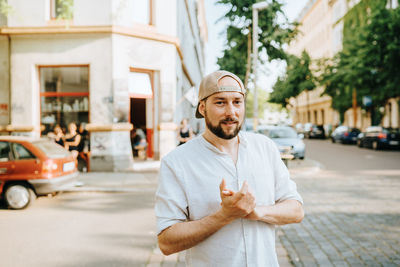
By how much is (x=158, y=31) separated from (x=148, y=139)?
4.35 meters

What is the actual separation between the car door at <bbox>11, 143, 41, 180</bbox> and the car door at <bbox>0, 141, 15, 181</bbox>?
0.08 metres

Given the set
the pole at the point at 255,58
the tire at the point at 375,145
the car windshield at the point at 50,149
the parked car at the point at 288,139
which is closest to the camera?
the car windshield at the point at 50,149

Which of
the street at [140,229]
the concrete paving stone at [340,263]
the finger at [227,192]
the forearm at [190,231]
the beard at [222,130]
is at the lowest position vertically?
the street at [140,229]

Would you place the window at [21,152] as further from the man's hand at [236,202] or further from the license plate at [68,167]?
the man's hand at [236,202]

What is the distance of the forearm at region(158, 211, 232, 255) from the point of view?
1719mm

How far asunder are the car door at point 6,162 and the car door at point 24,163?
3.2 inches

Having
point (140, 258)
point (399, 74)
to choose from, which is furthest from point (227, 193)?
point (399, 74)

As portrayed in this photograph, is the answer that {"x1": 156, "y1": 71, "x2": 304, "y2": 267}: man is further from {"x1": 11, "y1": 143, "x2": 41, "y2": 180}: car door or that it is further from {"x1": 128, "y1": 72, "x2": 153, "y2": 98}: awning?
{"x1": 128, "y1": 72, "x2": 153, "y2": 98}: awning

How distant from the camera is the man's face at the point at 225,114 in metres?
1.89

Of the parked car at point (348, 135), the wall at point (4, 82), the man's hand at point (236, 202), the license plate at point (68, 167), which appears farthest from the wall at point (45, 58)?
the parked car at point (348, 135)

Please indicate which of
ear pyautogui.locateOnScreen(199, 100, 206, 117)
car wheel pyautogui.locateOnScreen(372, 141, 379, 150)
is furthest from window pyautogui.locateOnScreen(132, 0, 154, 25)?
car wheel pyautogui.locateOnScreen(372, 141, 379, 150)

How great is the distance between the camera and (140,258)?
4.77 meters

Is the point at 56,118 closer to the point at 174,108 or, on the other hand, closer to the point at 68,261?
the point at 174,108

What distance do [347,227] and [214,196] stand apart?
A: 189 inches
